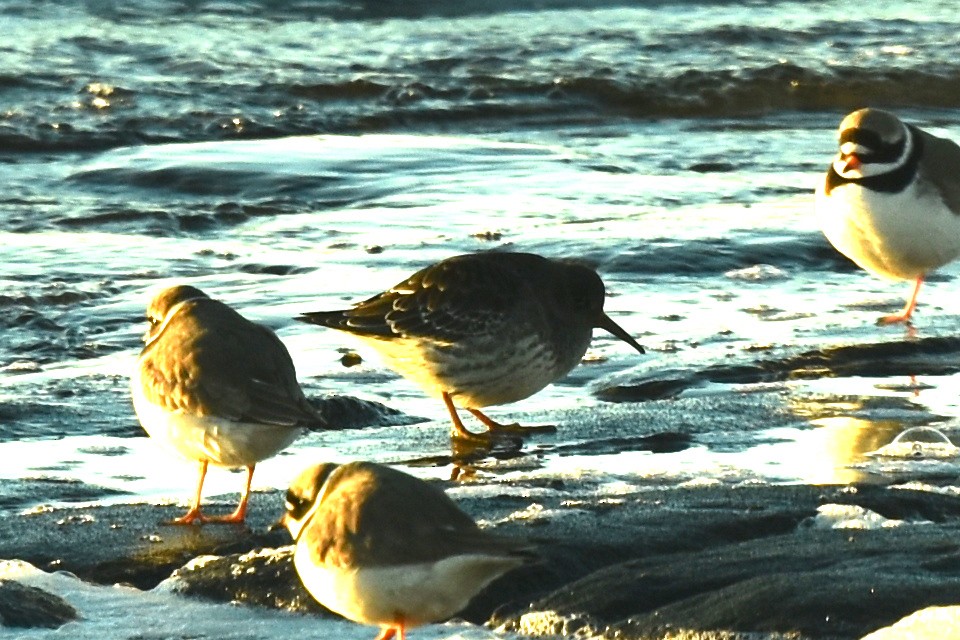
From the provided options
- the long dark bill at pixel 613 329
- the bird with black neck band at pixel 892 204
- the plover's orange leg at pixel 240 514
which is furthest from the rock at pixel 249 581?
the bird with black neck band at pixel 892 204

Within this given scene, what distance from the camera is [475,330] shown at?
6.69 metres

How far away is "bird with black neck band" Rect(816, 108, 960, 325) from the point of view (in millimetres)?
8523

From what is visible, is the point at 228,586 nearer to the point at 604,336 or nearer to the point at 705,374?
the point at 705,374

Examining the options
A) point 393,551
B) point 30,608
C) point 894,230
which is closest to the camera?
point 393,551

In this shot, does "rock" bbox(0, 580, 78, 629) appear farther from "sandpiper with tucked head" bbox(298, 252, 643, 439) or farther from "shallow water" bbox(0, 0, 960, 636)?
"sandpiper with tucked head" bbox(298, 252, 643, 439)

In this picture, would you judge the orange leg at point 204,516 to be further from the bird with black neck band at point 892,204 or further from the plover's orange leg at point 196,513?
the bird with black neck band at point 892,204

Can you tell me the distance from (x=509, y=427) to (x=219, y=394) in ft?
5.42

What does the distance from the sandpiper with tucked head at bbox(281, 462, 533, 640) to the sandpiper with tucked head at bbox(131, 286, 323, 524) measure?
116cm

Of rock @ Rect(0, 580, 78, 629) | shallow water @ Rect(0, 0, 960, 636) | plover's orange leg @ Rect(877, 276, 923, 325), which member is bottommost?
shallow water @ Rect(0, 0, 960, 636)

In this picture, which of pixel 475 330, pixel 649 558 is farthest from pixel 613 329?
pixel 649 558

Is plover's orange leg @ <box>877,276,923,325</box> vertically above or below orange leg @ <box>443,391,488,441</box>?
below

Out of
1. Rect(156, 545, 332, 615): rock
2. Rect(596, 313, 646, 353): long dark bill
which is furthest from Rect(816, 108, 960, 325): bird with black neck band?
Rect(156, 545, 332, 615): rock

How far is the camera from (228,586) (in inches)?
190

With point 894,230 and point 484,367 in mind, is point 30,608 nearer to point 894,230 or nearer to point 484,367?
point 484,367
